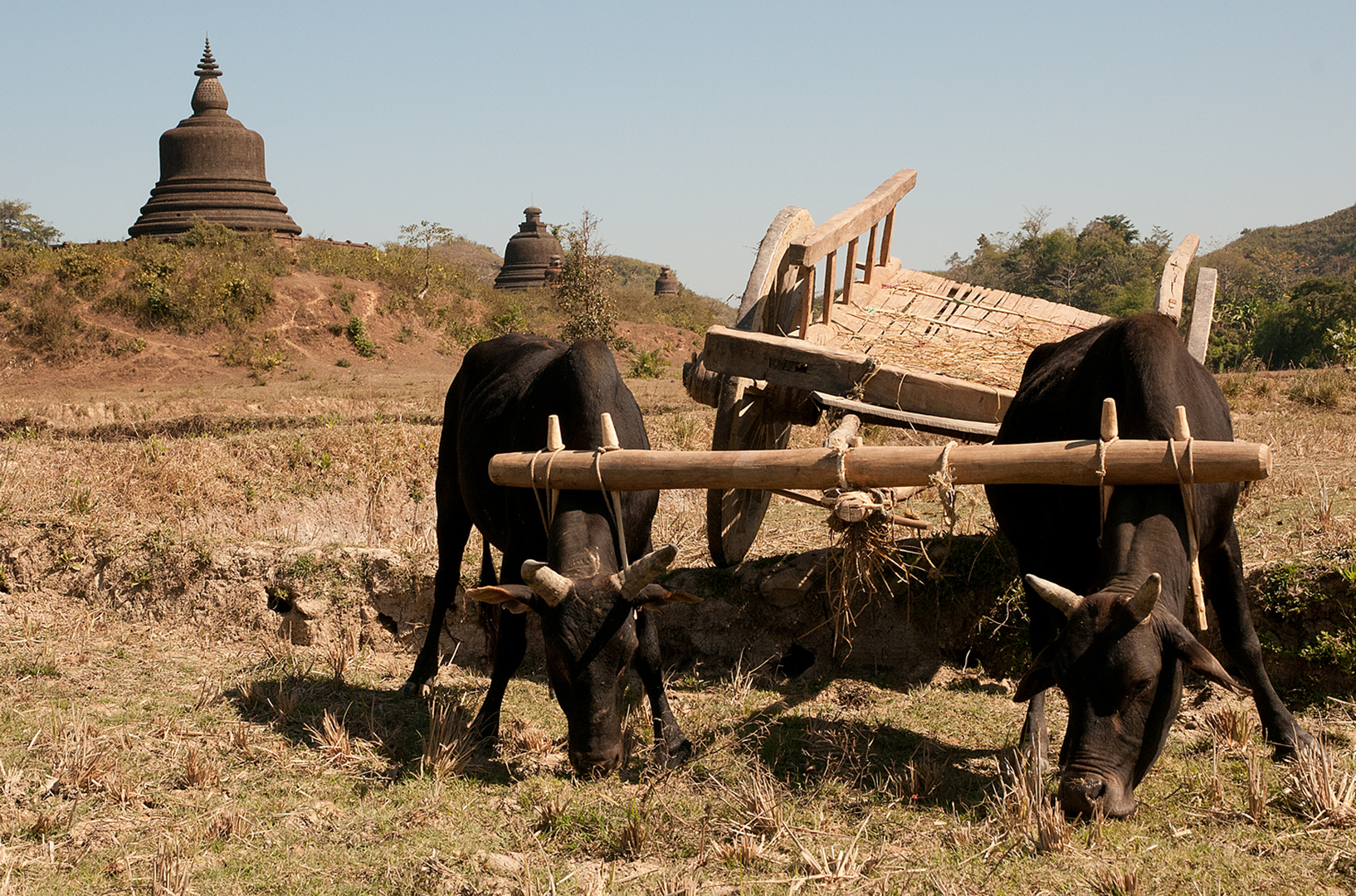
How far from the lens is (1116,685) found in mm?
3291

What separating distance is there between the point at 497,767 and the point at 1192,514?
9.74 feet

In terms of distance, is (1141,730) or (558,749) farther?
(558,749)

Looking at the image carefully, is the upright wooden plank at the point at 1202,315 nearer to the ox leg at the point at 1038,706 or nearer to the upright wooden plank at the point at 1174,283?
the upright wooden plank at the point at 1174,283

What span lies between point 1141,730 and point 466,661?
442 centimetres

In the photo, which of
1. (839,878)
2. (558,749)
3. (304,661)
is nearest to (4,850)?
(558,749)

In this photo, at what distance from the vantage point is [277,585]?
6.77m

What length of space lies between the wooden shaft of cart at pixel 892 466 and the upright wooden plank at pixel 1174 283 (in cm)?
173

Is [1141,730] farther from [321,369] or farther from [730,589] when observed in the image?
[321,369]

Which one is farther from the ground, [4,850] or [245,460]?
[245,460]

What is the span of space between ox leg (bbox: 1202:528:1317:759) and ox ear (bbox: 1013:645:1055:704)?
117 centimetres

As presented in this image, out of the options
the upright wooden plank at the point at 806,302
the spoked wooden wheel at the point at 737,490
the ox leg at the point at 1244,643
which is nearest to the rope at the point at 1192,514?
the ox leg at the point at 1244,643

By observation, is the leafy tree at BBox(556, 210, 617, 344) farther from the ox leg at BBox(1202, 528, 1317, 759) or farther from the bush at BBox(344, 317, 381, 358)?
the ox leg at BBox(1202, 528, 1317, 759)

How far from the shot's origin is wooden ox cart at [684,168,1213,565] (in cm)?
520

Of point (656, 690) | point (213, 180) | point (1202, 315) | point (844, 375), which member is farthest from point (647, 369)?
point (656, 690)
